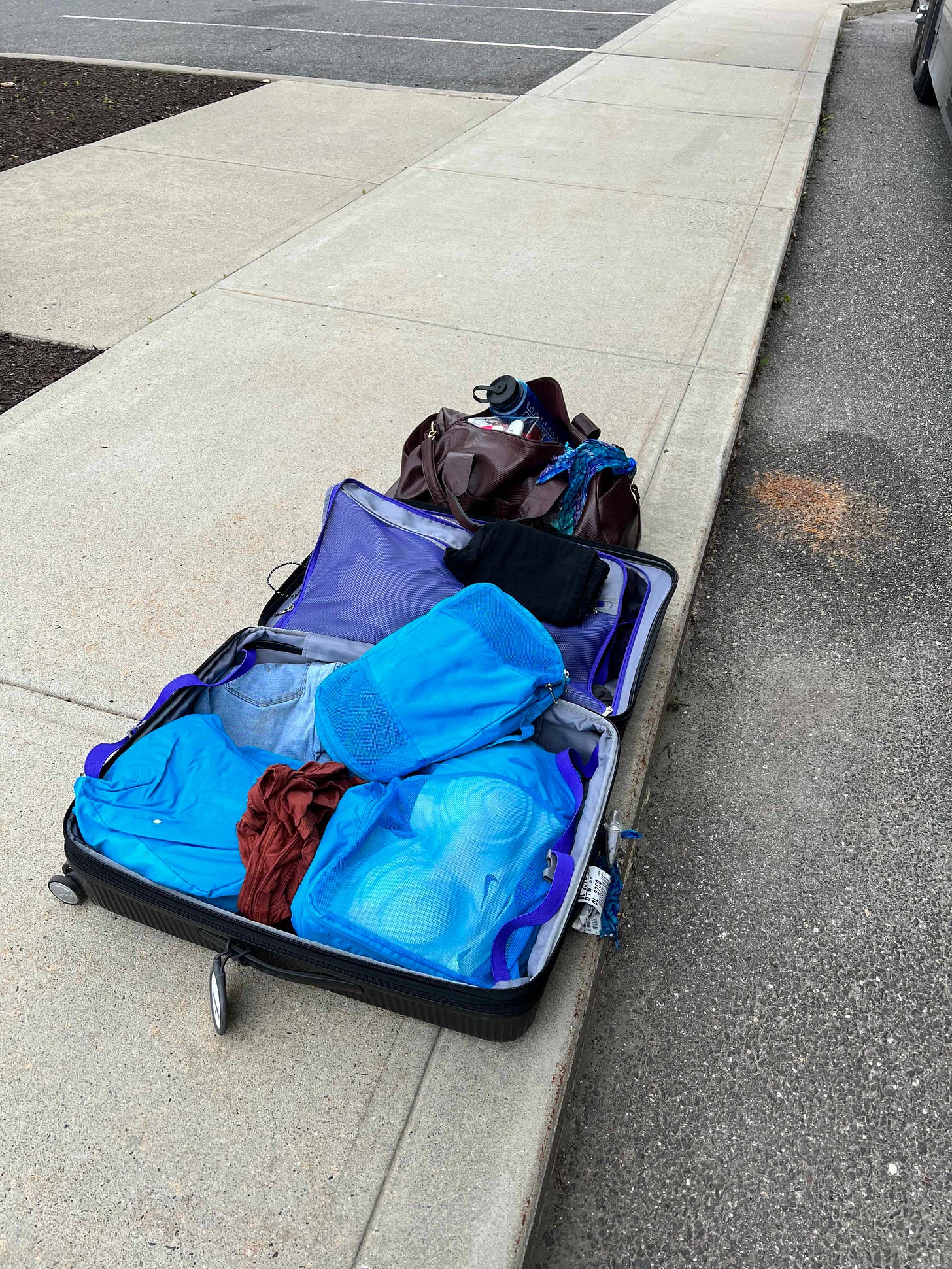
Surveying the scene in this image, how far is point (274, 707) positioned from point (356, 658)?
24cm

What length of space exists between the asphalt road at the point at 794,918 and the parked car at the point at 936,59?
14.6 feet

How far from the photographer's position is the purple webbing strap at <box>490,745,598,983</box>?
68.5 inches

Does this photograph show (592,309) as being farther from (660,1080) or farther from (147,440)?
(660,1080)

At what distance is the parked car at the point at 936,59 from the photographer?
698cm

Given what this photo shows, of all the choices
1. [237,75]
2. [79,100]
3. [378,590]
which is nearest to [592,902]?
[378,590]

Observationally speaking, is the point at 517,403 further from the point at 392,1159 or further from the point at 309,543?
the point at 392,1159

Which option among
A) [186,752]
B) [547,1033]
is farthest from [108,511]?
[547,1033]

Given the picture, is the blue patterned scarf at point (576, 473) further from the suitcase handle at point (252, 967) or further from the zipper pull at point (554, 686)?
the suitcase handle at point (252, 967)

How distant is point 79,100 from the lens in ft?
26.2

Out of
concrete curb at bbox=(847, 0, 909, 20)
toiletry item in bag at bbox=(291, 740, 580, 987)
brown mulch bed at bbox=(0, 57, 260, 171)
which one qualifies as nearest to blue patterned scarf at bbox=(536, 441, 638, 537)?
toiletry item in bag at bbox=(291, 740, 580, 987)

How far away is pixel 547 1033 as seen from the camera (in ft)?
6.17

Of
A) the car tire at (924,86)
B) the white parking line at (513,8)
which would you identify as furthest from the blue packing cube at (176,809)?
the white parking line at (513,8)

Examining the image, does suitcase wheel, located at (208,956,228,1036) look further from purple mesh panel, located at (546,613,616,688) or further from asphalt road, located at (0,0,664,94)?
asphalt road, located at (0,0,664,94)

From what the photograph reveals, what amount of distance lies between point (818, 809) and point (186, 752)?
1534mm
